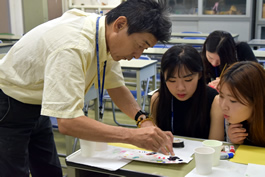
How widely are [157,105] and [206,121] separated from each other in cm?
29

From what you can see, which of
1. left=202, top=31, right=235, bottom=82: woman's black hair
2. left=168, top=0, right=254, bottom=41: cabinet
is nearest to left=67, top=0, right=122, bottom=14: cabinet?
left=168, top=0, right=254, bottom=41: cabinet

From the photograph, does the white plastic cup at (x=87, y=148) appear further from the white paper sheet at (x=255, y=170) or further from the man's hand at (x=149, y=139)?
the white paper sheet at (x=255, y=170)

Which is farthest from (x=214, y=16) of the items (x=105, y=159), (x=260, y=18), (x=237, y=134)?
(x=105, y=159)

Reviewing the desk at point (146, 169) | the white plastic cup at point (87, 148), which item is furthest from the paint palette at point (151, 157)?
the white plastic cup at point (87, 148)

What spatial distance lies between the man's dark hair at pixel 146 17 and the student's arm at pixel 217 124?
1.96ft

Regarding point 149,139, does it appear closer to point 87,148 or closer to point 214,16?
point 87,148

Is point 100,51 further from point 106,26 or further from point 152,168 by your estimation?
point 152,168

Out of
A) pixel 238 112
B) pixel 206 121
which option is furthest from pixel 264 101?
pixel 206 121

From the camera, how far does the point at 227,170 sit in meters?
1.33

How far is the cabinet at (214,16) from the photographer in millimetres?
7602

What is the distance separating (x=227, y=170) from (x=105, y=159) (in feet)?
1.54

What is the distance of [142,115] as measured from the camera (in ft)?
5.68

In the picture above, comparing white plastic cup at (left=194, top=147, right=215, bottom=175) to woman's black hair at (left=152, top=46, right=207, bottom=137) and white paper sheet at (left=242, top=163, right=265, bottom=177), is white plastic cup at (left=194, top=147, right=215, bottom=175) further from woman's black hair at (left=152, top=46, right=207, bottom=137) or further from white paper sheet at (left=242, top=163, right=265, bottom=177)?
woman's black hair at (left=152, top=46, right=207, bottom=137)

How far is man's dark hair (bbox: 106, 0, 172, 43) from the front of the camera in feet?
4.46
